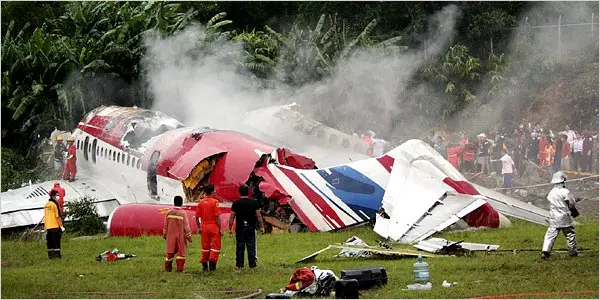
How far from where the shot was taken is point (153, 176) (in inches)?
918

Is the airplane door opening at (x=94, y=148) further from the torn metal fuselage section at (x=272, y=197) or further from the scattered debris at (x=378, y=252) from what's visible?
the scattered debris at (x=378, y=252)

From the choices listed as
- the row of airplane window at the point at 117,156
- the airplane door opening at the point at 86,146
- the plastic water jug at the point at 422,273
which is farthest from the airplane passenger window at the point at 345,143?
the plastic water jug at the point at 422,273

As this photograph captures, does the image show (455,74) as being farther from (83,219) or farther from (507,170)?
(83,219)

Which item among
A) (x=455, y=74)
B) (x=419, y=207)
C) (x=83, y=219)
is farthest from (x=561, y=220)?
(x=455, y=74)

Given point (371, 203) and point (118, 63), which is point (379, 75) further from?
point (371, 203)

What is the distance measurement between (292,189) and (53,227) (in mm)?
4664

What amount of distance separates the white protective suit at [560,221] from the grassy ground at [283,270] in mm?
217

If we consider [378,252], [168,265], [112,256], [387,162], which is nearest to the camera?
[168,265]

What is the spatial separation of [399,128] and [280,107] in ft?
20.5

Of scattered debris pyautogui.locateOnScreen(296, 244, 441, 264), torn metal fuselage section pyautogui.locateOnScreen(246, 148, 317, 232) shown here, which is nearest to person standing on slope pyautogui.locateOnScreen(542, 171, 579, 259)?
scattered debris pyautogui.locateOnScreen(296, 244, 441, 264)

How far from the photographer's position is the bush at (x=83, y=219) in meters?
22.7

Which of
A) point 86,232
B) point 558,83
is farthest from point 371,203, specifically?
point 558,83

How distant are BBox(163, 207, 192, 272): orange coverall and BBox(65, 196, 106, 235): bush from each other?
6695 millimetres

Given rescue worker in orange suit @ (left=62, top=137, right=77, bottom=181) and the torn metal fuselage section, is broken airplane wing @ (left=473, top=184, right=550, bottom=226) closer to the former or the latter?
the torn metal fuselage section
